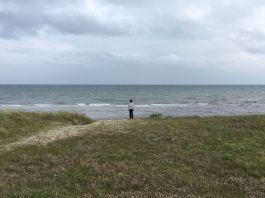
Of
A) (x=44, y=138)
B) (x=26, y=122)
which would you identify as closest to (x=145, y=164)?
(x=44, y=138)

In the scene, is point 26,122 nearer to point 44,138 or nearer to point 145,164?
point 44,138

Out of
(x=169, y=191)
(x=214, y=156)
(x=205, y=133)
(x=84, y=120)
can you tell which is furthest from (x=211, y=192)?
(x=84, y=120)

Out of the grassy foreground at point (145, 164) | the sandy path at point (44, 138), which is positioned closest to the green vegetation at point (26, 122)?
the sandy path at point (44, 138)

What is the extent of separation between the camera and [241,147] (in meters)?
20.0

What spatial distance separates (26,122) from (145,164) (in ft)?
66.2

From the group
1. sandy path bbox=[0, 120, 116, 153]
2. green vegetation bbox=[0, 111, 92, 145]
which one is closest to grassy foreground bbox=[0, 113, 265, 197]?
sandy path bbox=[0, 120, 116, 153]

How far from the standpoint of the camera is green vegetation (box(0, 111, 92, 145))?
1124 inches

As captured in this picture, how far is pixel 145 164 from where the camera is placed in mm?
16734

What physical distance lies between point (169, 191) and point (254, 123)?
1626cm

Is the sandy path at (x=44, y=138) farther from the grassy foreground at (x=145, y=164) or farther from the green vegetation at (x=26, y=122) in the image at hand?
the green vegetation at (x=26, y=122)

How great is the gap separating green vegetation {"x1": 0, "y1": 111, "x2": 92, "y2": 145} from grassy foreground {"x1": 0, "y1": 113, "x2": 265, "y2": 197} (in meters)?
2.08

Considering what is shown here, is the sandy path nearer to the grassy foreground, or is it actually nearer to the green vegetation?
the grassy foreground

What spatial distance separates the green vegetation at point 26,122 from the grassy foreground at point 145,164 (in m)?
2.08

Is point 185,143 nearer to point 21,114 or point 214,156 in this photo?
point 214,156
